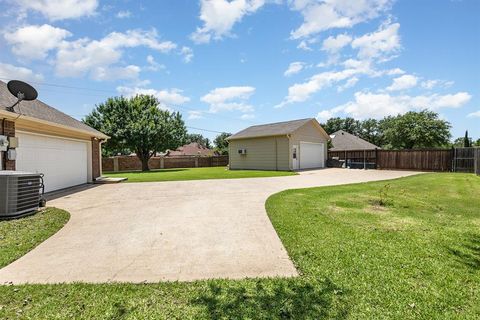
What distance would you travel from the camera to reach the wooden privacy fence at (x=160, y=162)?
1017 inches

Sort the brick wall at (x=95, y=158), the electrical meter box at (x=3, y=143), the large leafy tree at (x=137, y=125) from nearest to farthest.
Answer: the electrical meter box at (x=3, y=143), the brick wall at (x=95, y=158), the large leafy tree at (x=137, y=125)

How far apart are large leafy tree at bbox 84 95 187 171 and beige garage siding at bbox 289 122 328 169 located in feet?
37.4

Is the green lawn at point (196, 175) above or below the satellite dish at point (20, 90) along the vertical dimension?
below

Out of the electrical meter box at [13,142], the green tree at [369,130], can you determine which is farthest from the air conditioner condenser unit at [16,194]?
the green tree at [369,130]

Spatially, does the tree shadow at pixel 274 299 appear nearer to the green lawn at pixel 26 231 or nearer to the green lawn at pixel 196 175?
A: the green lawn at pixel 26 231

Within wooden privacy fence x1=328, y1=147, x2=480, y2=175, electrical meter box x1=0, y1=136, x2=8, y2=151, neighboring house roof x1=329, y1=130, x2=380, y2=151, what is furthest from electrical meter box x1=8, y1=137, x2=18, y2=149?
neighboring house roof x1=329, y1=130, x2=380, y2=151

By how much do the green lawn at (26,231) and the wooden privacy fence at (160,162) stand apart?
69.2ft

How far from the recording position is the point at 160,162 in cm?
2838

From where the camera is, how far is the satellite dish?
7465 mm

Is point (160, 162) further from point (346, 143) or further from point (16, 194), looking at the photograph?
point (16, 194)

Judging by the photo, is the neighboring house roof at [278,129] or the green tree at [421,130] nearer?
the neighboring house roof at [278,129]

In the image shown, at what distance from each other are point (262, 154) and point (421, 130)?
2068 centimetres

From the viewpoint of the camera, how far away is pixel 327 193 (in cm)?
877

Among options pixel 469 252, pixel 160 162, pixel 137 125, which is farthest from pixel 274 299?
pixel 160 162
